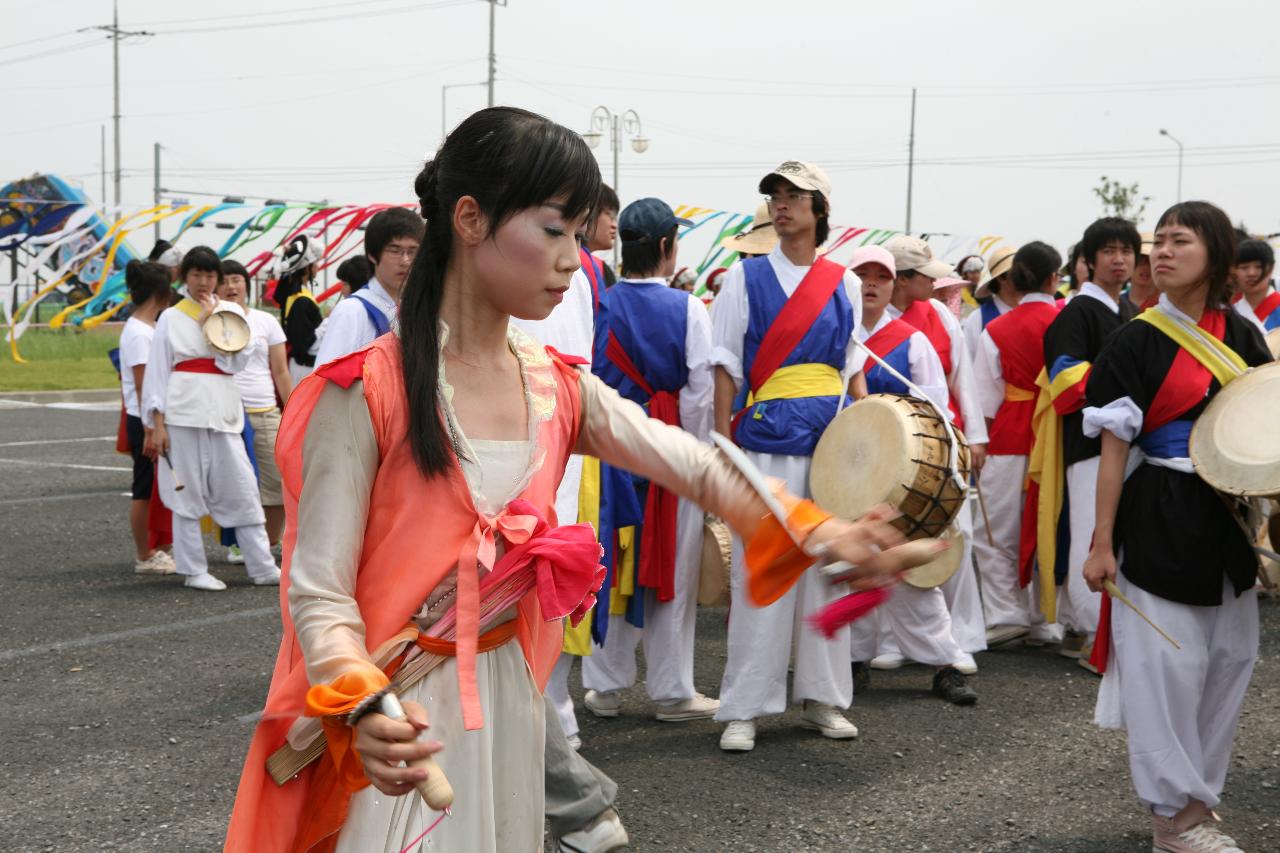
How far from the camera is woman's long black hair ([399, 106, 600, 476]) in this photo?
7.13 ft

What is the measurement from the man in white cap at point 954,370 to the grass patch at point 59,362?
620 inches

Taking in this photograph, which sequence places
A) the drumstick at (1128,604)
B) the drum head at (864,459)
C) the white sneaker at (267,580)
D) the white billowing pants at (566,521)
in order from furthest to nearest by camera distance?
the white sneaker at (267,580), the white billowing pants at (566,521), the drum head at (864,459), the drumstick at (1128,604)

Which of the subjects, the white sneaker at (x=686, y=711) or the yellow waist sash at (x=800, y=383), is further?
the white sneaker at (x=686, y=711)

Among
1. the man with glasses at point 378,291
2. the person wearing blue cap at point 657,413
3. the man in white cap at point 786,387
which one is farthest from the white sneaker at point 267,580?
the man in white cap at point 786,387

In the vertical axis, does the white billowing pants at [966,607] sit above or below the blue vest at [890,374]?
below

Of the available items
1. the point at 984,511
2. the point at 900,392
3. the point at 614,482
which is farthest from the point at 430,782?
the point at 984,511

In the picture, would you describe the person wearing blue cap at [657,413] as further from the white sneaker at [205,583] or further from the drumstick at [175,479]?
the drumstick at [175,479]

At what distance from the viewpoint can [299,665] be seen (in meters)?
2.12

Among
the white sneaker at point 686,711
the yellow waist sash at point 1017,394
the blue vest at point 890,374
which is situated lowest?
the white sneaker at point 686,711

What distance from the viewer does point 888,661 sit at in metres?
6.69

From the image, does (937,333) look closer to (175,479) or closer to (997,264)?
(997,264)

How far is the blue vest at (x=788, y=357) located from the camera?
5367 millimetres

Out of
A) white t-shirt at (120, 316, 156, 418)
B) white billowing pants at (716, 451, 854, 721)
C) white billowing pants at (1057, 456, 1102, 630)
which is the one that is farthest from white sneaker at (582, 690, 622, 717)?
white t-shirt at (120, 316, 156, 418)

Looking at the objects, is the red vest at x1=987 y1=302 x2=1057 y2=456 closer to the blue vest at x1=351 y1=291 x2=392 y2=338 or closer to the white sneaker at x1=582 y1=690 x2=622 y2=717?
the white sneaker at x1=582 y1=690 x2=622 y2=717
